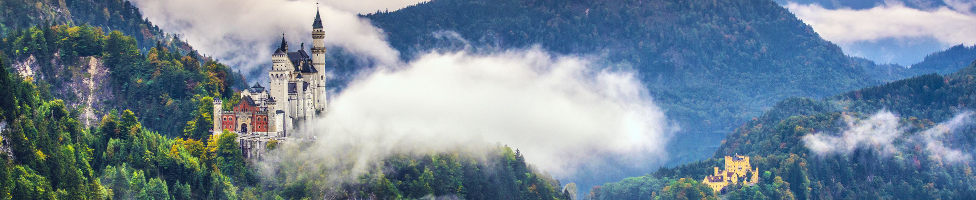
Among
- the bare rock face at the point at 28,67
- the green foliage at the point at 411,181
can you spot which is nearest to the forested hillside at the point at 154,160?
the green foliage at the point at 411,181

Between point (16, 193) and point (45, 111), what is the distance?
2377 cm

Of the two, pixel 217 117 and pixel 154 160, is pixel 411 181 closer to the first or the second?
pixel 217 117

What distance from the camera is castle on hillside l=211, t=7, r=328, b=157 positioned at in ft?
572

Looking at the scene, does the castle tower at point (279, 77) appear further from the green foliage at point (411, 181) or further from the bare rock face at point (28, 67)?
the bare rock face at point (28, 67)

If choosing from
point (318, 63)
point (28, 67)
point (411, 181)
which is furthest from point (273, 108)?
point (28, 67)

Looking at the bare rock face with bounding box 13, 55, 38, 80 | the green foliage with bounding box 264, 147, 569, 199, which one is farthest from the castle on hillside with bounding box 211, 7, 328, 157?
the bare rock face with bounding box 13, 55, 38, 80

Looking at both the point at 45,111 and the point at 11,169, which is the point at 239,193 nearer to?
the point at 45,111

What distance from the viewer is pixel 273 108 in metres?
173

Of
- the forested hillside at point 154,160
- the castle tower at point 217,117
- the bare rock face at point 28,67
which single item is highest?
the bare rock face at point 28,67

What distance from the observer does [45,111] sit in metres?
162

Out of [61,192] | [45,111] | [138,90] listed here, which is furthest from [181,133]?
[61,192]

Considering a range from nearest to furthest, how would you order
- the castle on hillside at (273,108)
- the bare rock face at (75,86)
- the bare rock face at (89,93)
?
the castle on hillside at (273,108) < the bare rock face at (89,93) < the bare rock face at (75,86)

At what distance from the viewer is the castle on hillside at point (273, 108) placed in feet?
572

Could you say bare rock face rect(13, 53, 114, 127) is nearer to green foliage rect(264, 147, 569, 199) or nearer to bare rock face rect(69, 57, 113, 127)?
bare rock face rect(69, 57, 113, 127)
